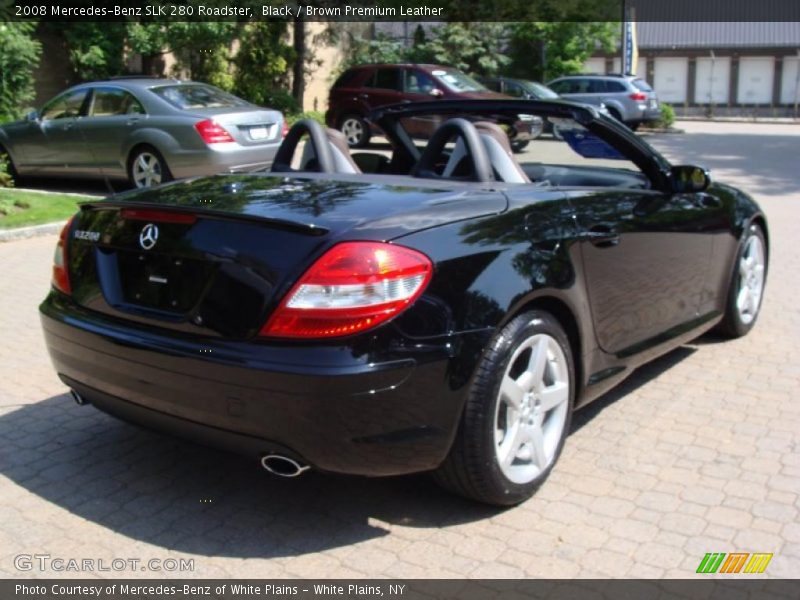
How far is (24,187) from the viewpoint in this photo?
520 inches

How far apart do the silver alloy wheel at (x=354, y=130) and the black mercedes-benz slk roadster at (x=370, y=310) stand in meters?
15.6

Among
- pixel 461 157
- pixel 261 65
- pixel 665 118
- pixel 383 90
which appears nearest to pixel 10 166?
pixel 383 90

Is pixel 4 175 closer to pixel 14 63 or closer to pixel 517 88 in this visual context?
pixel 14 63

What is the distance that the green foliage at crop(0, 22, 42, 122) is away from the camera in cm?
1225

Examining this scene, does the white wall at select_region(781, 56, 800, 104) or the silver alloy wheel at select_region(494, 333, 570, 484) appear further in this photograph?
the white wall at select_region(781, 56, 800, 104)

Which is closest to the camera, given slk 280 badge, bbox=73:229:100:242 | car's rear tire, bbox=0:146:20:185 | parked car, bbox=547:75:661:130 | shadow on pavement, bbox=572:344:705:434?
slk 280 badge, bbox=73:229:100:242

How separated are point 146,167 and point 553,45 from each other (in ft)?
94.4

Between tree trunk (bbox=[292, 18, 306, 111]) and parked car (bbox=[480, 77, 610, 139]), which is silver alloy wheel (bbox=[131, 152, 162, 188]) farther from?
tree trunk (bbox=[292, 18, 306, 111])

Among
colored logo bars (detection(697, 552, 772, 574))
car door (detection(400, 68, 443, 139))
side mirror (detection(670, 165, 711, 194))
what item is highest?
car door (detection(400, 68, 443, 139))

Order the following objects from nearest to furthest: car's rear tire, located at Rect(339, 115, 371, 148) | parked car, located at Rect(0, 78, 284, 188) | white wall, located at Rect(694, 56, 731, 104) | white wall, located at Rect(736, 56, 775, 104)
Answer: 1. parked car, located at Rect(0, 78, 284, 188)
2. car's rear tire, located at Rect(339, 115, 371, 148)
3. white wall, located at Rect(736, 56, 775, 104)
4. white wall, located at Rect(694, 56, 731, 104)

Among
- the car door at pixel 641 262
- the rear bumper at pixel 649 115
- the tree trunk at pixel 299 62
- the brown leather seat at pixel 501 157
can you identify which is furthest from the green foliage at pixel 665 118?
the brown leather seat at pixel 501 157

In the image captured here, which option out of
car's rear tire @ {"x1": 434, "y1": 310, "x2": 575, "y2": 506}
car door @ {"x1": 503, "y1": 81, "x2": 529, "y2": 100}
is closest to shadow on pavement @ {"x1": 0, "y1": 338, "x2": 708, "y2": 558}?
car's rear tire @ {"x1": 434, "y1": 310, "x2": 575, "y2": 506}

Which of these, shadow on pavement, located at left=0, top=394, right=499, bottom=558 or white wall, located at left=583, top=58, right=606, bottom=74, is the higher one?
white wall, located at left=583, top=58, right=606, bottom=74

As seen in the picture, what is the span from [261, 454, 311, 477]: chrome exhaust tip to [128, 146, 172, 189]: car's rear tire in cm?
862
